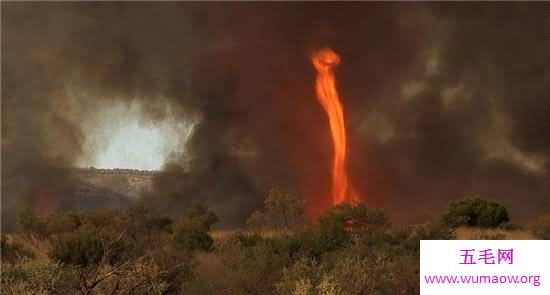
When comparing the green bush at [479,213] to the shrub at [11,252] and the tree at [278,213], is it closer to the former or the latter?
the tree at [278,213]

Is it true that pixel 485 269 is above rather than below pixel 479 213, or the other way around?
below

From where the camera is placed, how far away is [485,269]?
36.4ft

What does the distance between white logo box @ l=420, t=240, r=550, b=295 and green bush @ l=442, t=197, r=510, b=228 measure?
102 ft

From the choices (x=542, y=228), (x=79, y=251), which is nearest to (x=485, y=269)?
(x=79, y=251)

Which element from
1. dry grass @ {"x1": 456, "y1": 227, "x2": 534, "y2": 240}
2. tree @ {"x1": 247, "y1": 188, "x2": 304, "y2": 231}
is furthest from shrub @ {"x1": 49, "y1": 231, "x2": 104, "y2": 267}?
dry grass @ {"x1": 456, "y1": 227, "x2": 534, "y2": 240}

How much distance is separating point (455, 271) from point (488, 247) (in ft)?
2.62

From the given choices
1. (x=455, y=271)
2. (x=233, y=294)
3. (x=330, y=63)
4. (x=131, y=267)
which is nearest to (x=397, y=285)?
(x=233, y=294)

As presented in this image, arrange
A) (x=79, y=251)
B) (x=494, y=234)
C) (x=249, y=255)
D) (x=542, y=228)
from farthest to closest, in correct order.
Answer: (x=542, y=228) → (x=494, y=234) → (x=79, y=251) → (x=249, y=255)

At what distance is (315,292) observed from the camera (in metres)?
15.6

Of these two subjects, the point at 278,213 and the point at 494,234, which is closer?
the point at 494,234

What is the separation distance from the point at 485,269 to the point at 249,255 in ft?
37.7

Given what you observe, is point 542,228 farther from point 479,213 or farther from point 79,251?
point 79,251

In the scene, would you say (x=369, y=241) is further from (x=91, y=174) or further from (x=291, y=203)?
(x=91, y=174)

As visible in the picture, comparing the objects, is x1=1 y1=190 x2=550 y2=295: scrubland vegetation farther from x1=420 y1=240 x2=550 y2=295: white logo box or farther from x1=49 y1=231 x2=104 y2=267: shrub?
x1=420 y1=240 x2=550 y2=295: white logo box
